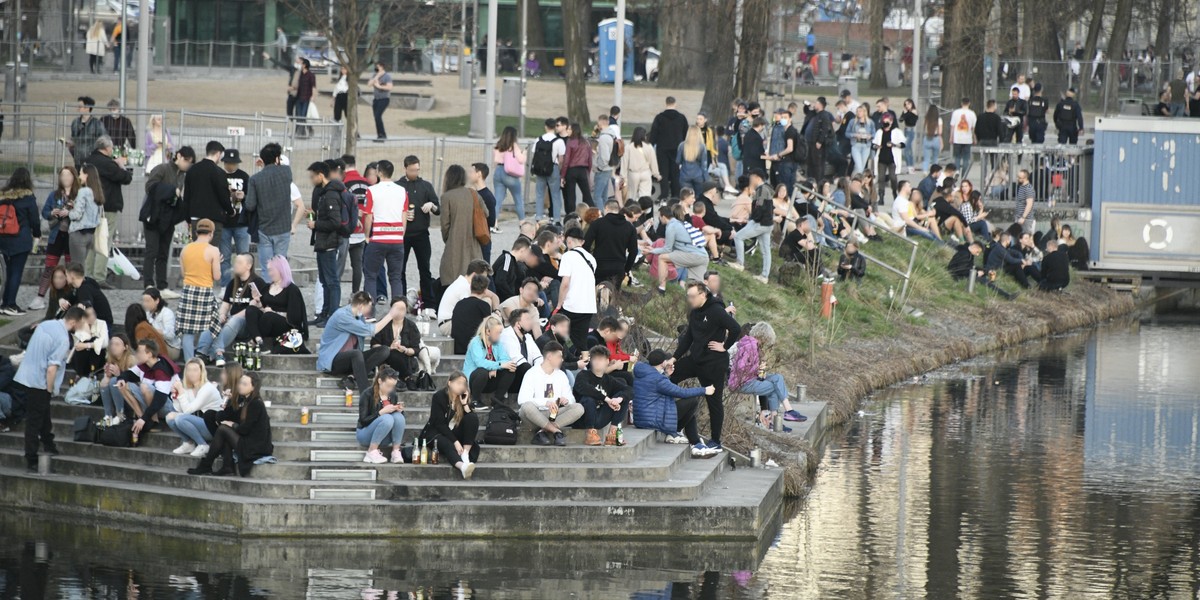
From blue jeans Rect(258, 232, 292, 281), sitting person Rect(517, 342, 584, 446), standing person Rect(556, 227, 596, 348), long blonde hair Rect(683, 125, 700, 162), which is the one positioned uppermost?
long blonde hair Rect(683, 125, 700, 162)

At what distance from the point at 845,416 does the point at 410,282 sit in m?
5.71

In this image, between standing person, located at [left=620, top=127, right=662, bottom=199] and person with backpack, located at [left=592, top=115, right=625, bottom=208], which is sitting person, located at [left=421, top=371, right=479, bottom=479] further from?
standing person, located at [left=620, top=127, right=662, bottom=199]

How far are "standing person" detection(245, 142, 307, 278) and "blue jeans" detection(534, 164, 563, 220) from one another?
7.45 metres

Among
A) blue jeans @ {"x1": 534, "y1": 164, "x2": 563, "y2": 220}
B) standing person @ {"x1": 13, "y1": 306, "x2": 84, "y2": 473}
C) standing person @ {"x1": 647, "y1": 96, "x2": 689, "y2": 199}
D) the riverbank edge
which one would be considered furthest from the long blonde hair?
standing person @ {"x1": 13, "y1": 306, "x2": 84, "y2": 473}

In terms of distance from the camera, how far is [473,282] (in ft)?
59.2

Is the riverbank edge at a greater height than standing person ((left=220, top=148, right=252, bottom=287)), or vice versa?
standing person ((left=220, top=148, right=252, bottom=287))

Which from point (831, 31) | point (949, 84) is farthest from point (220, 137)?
point (831, 31)

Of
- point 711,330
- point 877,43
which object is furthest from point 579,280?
point 877,43

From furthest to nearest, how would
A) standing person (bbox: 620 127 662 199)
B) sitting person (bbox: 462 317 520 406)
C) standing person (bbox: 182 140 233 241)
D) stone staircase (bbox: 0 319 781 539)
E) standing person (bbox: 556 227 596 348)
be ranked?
standing person (bbox: 620 127 662 199)
standing person (bbox: 182 140 233 241)
standing person (bbox: 556 227 596 348)
sitting person (bbox: 462 317 520 406)
stone staircase (bbox: 0 319 781 539)

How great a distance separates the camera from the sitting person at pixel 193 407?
→ 16219mm

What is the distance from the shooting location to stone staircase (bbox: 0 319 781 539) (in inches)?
615

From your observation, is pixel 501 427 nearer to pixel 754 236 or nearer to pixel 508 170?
pixel 508 170

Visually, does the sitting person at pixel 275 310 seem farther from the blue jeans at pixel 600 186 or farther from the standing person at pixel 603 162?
the blue jeans at pixel 600 186

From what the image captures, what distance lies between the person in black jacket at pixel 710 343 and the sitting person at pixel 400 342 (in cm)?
258
